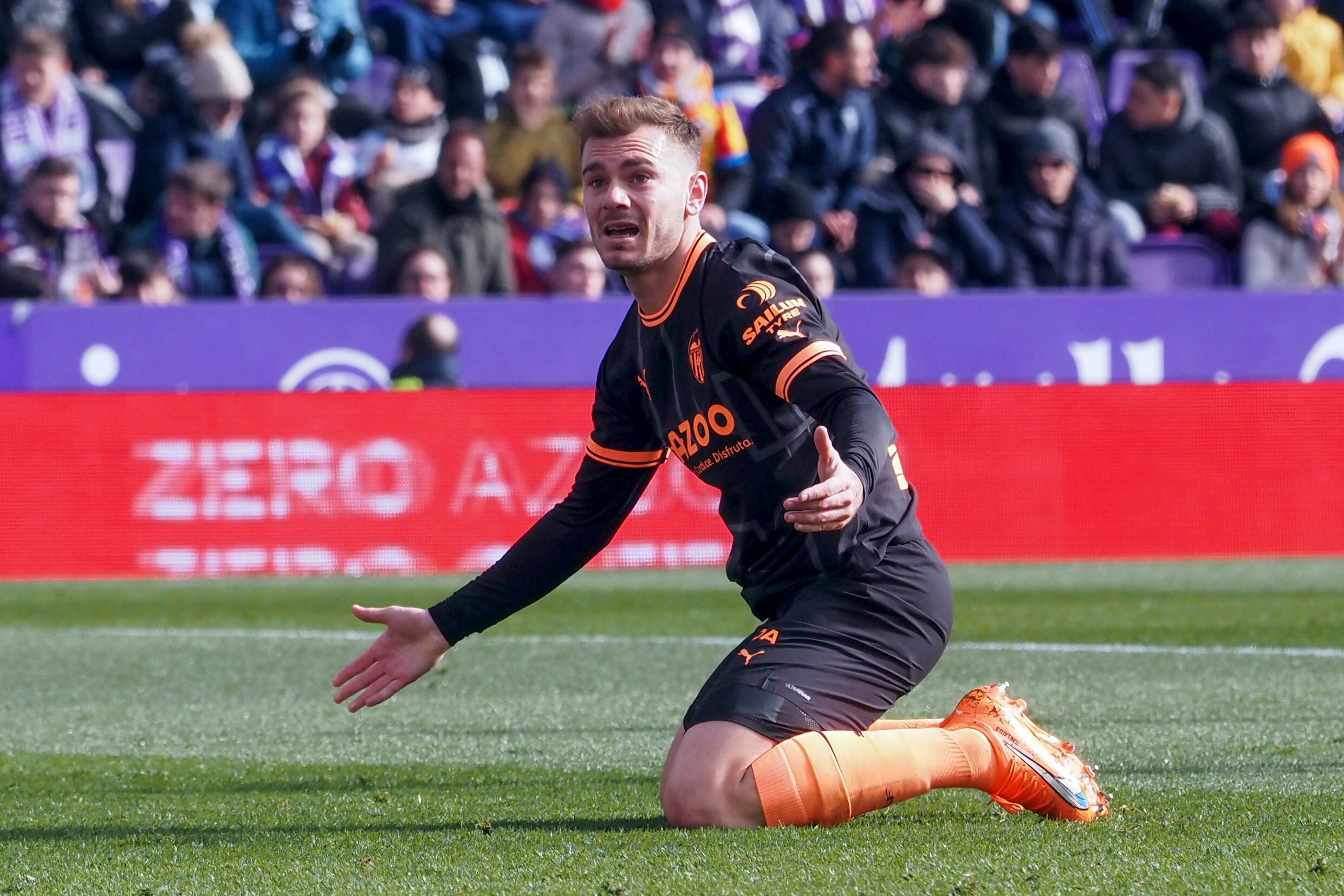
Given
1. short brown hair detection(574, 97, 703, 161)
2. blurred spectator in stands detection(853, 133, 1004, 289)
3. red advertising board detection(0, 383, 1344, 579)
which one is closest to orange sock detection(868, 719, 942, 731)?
short brown hair detection(574, 97, 703, 161)

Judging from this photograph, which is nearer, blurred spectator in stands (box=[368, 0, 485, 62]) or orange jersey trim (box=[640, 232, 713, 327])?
orange jersey trim (box=[640, 232, 713, 327])

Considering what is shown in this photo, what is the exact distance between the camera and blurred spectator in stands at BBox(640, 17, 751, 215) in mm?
14016

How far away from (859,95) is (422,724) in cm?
883

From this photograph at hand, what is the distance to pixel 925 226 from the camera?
13.8 metres

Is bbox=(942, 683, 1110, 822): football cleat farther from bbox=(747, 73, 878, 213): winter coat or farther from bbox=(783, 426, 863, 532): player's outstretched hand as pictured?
bbox=(747, 73, 878, 213): winter coat

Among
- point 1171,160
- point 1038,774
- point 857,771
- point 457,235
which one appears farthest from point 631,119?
point 1171,160

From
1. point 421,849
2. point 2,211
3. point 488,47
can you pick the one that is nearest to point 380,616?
point 421,849

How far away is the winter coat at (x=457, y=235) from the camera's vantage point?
13.2 meters

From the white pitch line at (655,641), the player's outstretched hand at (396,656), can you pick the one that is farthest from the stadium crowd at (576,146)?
the player's outstretched hand at (396,656)

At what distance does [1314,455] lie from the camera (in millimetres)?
12016

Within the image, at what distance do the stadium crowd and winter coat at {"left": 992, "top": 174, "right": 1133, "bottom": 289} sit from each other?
0.05ft

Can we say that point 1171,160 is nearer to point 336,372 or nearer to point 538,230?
point 538,230

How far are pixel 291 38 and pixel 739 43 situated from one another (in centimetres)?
342

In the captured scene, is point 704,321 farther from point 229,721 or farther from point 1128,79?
point 1128,79
